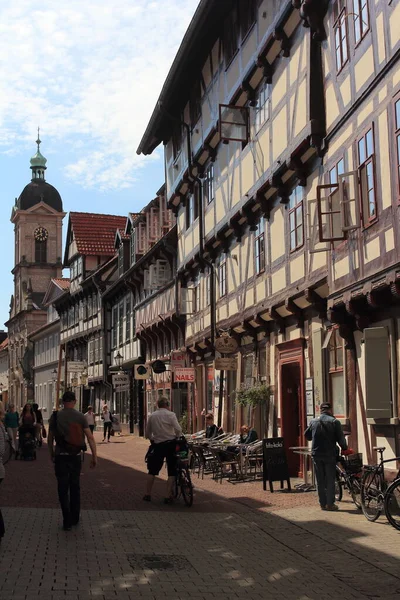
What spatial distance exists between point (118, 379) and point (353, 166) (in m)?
24.9

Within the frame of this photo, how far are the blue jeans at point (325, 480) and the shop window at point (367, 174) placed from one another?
12.1ft

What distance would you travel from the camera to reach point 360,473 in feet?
41.0

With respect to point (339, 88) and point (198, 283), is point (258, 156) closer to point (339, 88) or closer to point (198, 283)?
point (339, 88)

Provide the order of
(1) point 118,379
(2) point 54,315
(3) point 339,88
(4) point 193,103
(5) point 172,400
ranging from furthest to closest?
(2) point 54,315 < (1) point 118,379 < (5) point 172,400 < (4) point 193,103 < (3) point 339,88

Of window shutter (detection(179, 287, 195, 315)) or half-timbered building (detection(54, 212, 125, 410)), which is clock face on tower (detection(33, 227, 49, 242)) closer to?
half-timbered building (detection(54, 212, 125, 410))

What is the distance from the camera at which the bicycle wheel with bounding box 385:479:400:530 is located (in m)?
10.2

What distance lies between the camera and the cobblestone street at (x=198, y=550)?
7.33 meters

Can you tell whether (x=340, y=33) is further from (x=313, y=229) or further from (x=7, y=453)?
(x=7, y=453)

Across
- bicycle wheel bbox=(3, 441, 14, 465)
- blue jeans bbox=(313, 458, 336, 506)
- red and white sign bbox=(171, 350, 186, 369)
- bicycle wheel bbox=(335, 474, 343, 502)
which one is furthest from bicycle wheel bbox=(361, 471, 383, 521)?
red and white sign bbox=(171, 350, 186, 369)

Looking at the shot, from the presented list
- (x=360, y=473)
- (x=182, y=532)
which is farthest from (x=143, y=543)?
(x=360, y=473)

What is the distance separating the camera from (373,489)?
11141mm

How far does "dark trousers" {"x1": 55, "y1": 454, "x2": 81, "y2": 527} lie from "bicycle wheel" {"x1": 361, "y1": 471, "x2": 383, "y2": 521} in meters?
3.87

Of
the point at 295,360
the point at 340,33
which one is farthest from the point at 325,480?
the point at 340,33

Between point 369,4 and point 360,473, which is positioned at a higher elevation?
point 369,4
